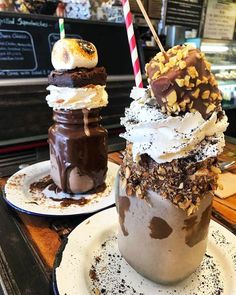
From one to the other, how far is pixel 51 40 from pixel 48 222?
1.50 metres

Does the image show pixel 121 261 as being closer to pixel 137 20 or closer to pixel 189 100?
pixel 189 100

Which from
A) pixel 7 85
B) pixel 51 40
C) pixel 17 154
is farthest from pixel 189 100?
pixel 51 40

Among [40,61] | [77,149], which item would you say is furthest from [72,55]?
[40,61]

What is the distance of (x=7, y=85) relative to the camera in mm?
1780

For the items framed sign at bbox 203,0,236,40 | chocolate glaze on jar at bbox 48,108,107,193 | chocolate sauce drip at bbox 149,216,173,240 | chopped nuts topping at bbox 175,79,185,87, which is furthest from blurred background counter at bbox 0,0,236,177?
framed sign at bbox 203,0,236,40

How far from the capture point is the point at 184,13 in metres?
3.82

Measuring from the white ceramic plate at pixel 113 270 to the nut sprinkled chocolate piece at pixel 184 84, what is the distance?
41cm

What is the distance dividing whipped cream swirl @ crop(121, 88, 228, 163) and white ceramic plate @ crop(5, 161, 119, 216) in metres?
0.43

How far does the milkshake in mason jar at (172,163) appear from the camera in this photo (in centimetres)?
59

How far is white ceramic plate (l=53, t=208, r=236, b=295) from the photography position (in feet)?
2.13

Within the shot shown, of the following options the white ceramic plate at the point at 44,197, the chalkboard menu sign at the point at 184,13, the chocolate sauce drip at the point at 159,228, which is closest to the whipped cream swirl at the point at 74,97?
the white ceramic plate at the point at 44,197

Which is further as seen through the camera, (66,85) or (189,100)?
(66,85)

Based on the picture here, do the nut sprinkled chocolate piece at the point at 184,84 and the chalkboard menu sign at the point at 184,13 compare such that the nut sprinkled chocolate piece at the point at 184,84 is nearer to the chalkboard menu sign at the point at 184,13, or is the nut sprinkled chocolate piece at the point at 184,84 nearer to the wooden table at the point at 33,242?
the wooden table at the point at 33,242

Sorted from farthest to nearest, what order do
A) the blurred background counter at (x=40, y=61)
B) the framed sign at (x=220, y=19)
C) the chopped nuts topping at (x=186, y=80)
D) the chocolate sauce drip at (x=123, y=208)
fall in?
the framed sign at (x=220, y=19) < the blurred background counter at (x=40, y=61) < the chocolate sauce drip at (x=123, y=208) < the chopped nuts topping at (x=186, y=80)
